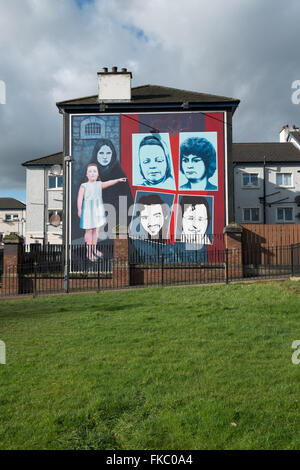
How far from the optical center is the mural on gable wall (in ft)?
71.2

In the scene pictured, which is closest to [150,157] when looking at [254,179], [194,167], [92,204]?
[194,167]

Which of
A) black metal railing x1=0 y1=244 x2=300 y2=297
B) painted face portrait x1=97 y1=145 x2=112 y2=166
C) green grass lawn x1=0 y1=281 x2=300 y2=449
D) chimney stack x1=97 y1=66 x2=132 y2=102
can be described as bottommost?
green grass lawn x1=0 y1=281 x2=300 y2=449

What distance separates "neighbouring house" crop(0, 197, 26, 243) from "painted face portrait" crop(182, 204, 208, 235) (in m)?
38.1

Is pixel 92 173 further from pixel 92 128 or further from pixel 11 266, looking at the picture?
pixel 11 266

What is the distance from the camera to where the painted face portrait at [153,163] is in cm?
2198

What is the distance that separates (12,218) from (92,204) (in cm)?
3736

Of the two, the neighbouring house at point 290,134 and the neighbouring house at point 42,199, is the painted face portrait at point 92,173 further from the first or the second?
the neighbouring house at point 290,134

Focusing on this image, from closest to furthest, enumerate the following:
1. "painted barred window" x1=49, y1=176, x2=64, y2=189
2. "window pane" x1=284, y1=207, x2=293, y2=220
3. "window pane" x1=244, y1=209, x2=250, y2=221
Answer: "window pane" x1=284, y1=207, x2=293, y2=220, "window pane" x1=244, y1=209, x2=250, y2=221, "painted barred window" x1=49, y1=176, x2=64, y2=189

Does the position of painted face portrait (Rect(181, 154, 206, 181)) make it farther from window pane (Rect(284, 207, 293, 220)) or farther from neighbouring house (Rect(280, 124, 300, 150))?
neighbouring house (Rect(280, 124, 300, 150))

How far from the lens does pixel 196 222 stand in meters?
21.6

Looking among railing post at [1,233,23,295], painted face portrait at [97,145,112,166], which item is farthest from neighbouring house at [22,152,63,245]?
railing post at [1,233,23,295]

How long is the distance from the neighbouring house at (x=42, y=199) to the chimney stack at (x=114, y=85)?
14.6m

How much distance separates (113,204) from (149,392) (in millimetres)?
17795
